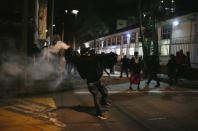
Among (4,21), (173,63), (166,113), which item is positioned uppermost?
(4,21)

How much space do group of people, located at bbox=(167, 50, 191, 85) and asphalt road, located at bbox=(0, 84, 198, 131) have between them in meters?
4.59

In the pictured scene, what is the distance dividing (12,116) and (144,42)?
17907mm

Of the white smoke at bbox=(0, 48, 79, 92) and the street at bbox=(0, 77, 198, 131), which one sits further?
the white smoke at bbox=(0, 48, 79, 92)

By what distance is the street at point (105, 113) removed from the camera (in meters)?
9.31

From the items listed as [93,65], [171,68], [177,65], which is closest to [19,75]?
[171,68]

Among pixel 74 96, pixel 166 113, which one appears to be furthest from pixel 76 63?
pixel 74 96

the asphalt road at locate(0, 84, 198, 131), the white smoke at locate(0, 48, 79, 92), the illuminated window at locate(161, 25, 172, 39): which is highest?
the illuminated window at locate(161, 25, 172, 39)

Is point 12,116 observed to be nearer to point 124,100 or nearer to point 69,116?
point 69,116

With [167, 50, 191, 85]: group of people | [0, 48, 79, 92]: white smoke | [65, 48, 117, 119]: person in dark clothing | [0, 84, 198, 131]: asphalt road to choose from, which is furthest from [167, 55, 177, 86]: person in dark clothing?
[65, 48, 117, 119]: person in dark clothing

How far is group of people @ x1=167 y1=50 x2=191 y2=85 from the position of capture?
20.1m

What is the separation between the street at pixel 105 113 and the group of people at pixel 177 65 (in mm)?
4455

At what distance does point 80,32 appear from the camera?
2371 inches

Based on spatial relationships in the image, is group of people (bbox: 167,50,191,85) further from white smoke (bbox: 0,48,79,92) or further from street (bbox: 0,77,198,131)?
white smoke (bbox: 0,48,79,92)

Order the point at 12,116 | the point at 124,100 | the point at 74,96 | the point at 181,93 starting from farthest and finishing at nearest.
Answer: the point at 181,93 → the point at 74,96 → the point at 124,100 → the point at 12,116
